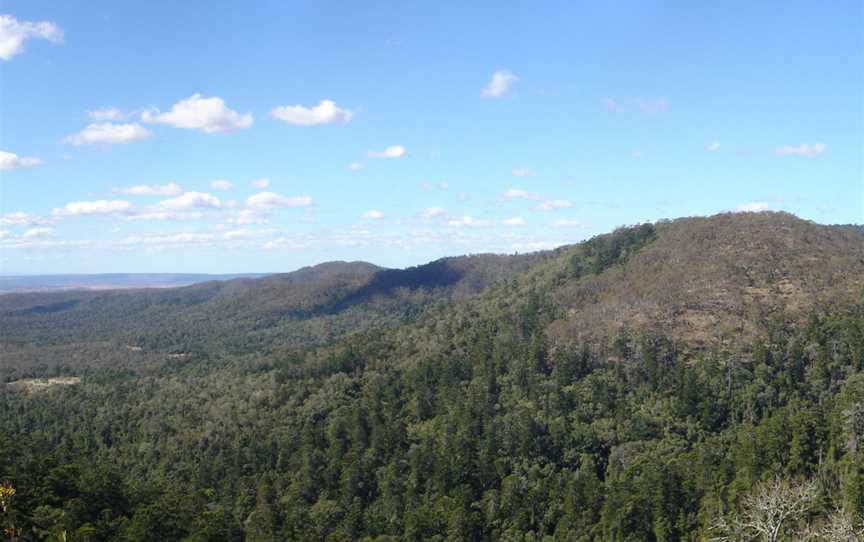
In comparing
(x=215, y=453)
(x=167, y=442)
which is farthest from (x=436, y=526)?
(x=167, y=442)

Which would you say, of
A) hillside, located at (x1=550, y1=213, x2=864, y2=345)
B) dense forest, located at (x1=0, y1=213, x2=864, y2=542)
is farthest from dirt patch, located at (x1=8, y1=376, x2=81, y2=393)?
hillside, located at (x1=550, y1=213, x2=864, y2=345)

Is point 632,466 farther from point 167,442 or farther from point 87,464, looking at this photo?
point 167,442

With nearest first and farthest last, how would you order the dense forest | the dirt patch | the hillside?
the dense forest, the hillside, the dirt patch

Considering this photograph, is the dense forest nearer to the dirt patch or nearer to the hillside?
the hillside

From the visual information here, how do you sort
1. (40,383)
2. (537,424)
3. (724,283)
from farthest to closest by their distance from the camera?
(40,383)
(724,283)
(537,424)

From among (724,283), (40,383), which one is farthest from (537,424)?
(40,383)

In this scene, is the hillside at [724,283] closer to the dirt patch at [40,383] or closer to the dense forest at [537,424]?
the dense forest at [537,424]

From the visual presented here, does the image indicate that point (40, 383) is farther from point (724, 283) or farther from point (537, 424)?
point (724, 283)

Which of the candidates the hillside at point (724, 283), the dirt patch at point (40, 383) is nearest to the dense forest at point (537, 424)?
the hillside at point (724, 283)
